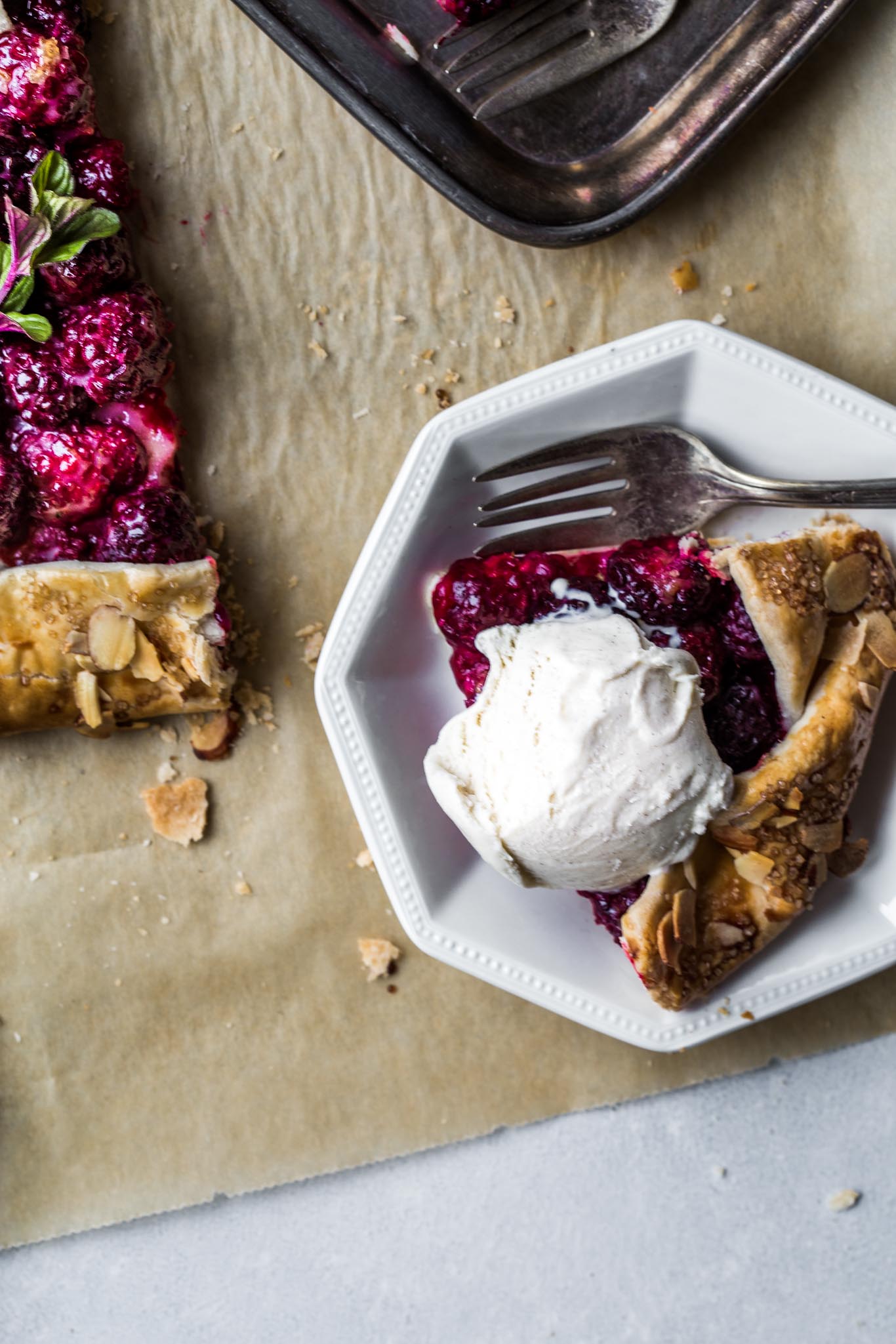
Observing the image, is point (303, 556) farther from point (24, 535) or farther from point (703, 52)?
point (703, 52)

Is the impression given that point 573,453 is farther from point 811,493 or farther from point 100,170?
point 100,170

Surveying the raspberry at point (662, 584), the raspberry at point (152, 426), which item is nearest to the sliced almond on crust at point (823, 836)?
the raspberry at point (662, 584)

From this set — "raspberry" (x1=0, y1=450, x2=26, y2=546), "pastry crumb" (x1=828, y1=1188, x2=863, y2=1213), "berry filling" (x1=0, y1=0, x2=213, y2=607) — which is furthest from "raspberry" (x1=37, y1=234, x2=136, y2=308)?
"pastry crumb" (x1=828, y1=1188, x2=863, y2=1213)

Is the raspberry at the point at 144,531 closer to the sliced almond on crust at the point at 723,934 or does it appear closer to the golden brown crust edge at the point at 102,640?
the golden brown crust edge at the point at 102,640

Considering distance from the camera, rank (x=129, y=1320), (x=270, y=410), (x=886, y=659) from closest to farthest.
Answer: (x=886, y=659)
(x=270, y=410)
(x=129, y=1320)

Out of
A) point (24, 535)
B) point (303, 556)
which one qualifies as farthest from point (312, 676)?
point (24, 535)

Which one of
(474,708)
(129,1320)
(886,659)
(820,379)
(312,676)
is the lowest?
Answer: (129,1320)

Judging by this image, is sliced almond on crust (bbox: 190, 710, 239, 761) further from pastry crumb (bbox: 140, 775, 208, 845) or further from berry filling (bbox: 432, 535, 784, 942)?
berry filling (bbox: 432, 535, 784, 942)
